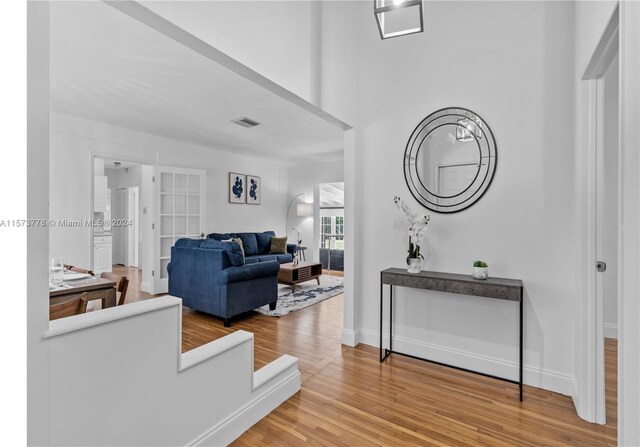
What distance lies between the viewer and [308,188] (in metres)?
8.05

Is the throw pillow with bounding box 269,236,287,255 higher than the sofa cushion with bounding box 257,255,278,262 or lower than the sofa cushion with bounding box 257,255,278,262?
higher

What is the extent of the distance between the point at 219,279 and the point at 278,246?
10.8 feet

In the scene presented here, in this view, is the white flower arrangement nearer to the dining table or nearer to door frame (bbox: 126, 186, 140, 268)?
the dining table

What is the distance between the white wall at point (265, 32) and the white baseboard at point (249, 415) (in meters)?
2.03

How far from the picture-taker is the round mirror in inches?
105

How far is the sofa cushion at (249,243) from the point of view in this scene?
6553 millimetres

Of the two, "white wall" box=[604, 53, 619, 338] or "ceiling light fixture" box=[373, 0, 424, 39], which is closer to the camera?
"ceiling light fixture" box=[373, 0, 424, 39]

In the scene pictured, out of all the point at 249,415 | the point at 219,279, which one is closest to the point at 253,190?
the point at 219,279

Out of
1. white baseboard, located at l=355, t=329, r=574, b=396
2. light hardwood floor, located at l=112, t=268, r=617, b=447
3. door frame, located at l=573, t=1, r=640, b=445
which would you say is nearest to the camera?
door frame, located at l=573, t=1, r=640, b=445

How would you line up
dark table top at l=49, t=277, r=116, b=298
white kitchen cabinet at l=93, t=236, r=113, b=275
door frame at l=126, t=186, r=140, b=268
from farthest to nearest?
door frame at l=126, t=186, r=140, b=268 < white kitchen cabinet at l=93, t=236, r=113, b=275 < dark table top at l=49, t=277, r=116, b=298

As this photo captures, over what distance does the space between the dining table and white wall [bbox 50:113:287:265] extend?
2.18 metres

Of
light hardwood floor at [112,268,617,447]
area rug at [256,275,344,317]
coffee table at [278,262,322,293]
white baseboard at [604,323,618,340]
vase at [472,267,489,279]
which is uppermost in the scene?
vase at [472,267,489,279]

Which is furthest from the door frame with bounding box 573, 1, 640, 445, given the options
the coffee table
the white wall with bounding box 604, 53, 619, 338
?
the coffee table
